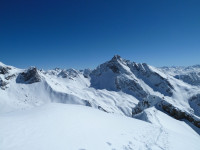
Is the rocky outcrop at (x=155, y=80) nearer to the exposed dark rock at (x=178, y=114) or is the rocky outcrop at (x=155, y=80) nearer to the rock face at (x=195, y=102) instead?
the rock face at (x=195, y=102)

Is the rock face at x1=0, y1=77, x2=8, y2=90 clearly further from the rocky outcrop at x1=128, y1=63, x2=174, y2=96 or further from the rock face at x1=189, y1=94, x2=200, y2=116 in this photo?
the rock face at x1=189, y1=94, x2=200, y2=116

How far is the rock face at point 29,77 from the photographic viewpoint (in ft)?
357

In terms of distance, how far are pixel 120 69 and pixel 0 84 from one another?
145 m

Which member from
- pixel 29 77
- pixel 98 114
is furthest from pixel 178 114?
pixel 29 77

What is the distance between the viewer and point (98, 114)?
18.5 metres

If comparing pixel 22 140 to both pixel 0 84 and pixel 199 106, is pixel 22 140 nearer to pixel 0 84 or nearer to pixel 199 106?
pixel 0 84

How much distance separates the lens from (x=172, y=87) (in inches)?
6752

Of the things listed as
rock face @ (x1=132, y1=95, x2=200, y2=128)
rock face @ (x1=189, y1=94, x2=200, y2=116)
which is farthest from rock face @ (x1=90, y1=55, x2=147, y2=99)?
rock face @ (x1=132, y1=95, x2=200, y2=128)

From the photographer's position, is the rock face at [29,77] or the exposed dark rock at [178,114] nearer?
the exposed dark rock at [178,114]

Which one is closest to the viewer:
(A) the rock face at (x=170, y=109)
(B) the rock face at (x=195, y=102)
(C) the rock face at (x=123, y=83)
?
(A) the rock face at (x=170, y=109)

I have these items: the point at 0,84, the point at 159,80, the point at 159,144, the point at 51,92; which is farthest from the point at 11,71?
the point at 159,80

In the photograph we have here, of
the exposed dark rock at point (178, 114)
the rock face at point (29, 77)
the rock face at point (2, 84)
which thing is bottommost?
the exposed dark rock at point (178, 114)

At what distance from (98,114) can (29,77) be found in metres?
110

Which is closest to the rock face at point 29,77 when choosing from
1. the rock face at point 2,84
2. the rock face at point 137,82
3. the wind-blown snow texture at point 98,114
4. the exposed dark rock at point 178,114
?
the wind-blown snow texture at point 98,114
